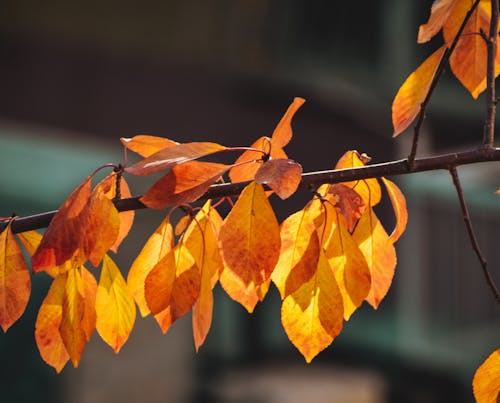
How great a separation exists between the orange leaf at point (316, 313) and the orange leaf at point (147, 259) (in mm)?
80

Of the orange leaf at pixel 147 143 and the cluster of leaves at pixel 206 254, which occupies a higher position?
the orange leaf at pixel 147 143

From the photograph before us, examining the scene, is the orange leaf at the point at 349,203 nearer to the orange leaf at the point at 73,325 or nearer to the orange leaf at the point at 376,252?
Result: the orange leaf at the point at 376,252

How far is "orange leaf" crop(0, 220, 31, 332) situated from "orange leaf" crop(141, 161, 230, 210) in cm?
9

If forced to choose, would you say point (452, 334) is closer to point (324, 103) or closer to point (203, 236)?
point (324, 103)

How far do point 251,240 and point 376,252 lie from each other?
0.12 metres

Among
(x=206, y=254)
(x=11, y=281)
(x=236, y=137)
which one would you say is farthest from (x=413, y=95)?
(x=236, y=137)

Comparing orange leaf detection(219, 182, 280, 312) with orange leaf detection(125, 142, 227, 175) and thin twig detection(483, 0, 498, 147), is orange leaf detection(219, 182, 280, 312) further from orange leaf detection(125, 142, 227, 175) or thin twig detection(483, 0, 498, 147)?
thin twig detection(483, 0, 498, 147)

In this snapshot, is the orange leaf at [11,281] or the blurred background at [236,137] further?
the blurred background at [236,137]

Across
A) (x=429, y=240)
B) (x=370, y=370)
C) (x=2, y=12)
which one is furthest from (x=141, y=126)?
(x=370, y=370)

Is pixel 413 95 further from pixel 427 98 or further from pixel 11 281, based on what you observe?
pixel 11 281

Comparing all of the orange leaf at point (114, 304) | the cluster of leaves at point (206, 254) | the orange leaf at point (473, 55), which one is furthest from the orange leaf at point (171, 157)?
the orange leaf at point (473, 55)

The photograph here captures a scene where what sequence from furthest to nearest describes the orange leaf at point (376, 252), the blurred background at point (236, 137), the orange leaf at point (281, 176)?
the blurred background at point (236, 137)
the orange leaf at point (376, 252)
the orange leaf at point (281, 176)

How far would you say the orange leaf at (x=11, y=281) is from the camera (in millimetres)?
450

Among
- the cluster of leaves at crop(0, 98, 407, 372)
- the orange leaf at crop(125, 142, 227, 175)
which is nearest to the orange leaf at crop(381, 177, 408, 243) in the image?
the cluster of leaves at crop(0, 98, 407, 372)
